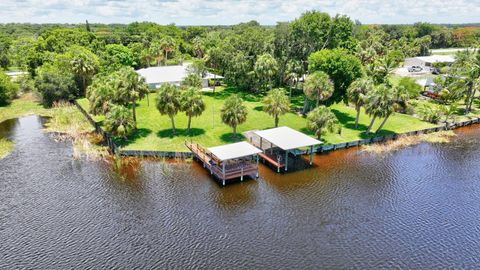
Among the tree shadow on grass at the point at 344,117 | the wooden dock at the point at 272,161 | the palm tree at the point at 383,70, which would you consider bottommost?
the wooden dock at the point at 272,161

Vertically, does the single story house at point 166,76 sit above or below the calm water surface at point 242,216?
above

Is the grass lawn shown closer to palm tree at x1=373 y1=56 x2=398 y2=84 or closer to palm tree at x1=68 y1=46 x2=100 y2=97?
palm tree at x1=68 y1=46 x2=100 y2=97

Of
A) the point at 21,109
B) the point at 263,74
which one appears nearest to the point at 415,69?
the point at 263,74

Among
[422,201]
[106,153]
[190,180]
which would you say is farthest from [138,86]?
[422,201]

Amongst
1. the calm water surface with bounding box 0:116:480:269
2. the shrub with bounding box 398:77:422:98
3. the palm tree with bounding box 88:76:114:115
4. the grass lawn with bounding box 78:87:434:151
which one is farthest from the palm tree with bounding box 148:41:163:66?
the shrub with bounding box 398:77:422:98

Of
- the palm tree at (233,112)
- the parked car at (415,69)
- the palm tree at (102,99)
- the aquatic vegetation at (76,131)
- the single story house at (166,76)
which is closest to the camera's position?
the palm tree at (233,112)

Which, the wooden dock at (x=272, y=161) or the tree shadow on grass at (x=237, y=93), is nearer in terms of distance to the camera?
the wooden dock at (x=272, y=161)

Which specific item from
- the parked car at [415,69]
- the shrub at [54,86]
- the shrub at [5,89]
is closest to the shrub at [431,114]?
the parked car at [415,69]

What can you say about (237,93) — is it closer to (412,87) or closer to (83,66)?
(83,66)

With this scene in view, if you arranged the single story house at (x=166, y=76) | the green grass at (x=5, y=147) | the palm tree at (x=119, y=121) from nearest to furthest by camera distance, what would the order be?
the palm tree at (x=119, y=121)
the green grass at (x=5, y=147)
the single story house at (x=166, y=76)

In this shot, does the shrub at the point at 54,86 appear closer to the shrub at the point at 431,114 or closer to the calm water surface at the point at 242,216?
the calm water surface at the point at 242,216
